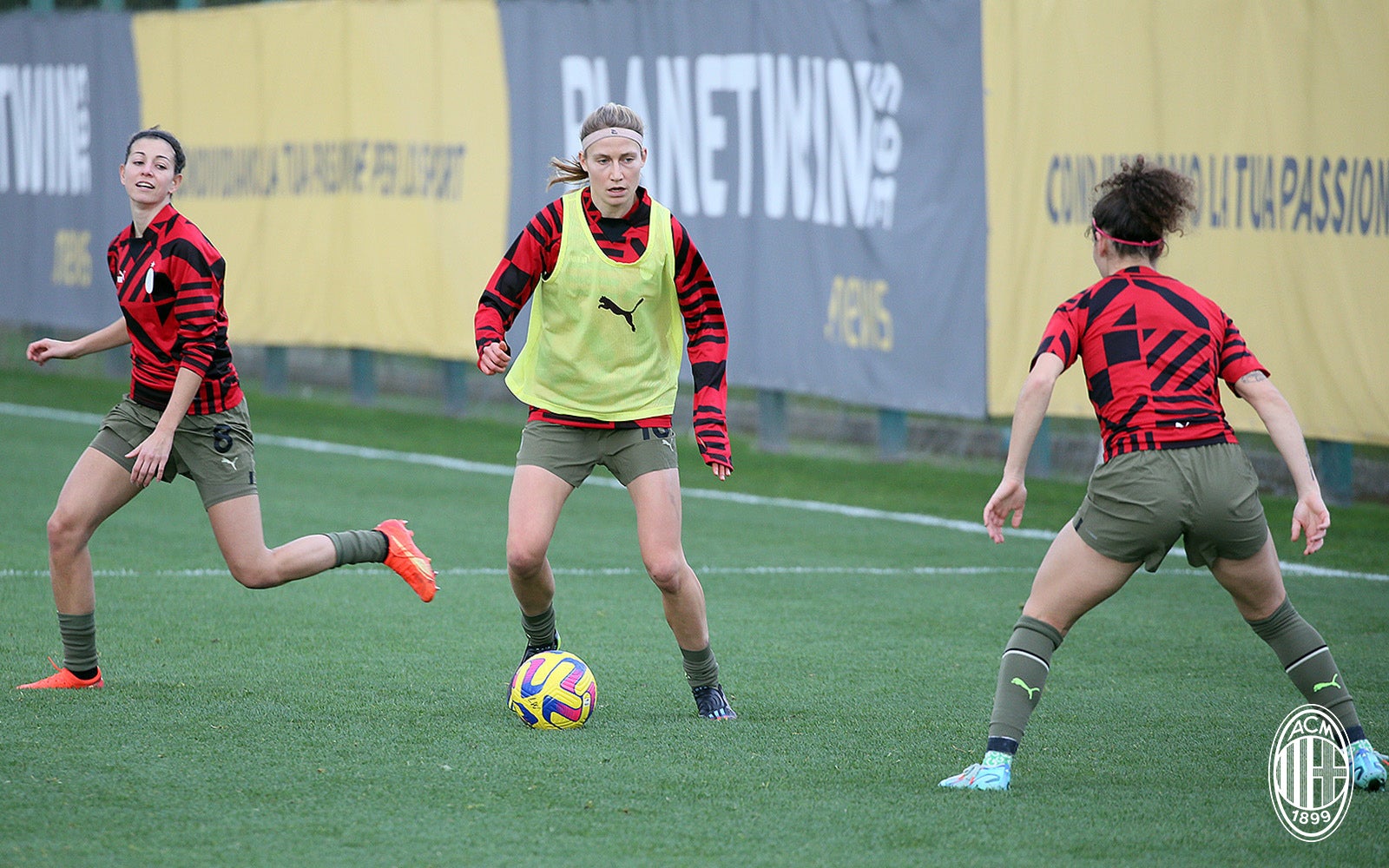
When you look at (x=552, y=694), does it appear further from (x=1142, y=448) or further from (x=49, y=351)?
(x=49, y=351)

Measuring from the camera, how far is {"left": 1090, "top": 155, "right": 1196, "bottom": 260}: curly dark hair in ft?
16.3

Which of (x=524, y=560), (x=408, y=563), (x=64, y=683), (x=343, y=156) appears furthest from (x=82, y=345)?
(x=343, y=156)

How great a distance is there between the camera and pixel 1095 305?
4969 mm

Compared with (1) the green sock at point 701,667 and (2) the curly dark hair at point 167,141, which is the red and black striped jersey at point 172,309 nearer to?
(2) the curly dark hair at point 167,141

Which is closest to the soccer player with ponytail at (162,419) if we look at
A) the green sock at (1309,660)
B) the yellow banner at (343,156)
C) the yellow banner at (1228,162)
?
the green sock at (1309,660)

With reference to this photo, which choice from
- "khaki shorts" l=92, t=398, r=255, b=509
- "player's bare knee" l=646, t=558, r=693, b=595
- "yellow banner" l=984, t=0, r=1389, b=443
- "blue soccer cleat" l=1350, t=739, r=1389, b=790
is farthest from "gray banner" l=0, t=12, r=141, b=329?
"blue soccer cleat" l=1350, t=739, r=1389, b=790

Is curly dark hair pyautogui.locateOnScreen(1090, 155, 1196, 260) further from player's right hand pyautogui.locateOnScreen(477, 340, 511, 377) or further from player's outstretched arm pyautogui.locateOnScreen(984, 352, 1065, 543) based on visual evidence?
player's right hand pyautogui.locateOnScreen(477, 340, 511, 377)

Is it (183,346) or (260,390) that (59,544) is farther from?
(260,390)

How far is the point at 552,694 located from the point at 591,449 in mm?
844

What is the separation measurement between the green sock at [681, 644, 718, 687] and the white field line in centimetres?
329

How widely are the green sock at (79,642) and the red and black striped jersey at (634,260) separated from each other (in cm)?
178

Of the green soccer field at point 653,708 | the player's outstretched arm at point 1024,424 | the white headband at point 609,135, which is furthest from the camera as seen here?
the white headband at point 609,135

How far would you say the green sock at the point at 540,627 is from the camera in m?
6.34

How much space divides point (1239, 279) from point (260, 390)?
11468 mm
